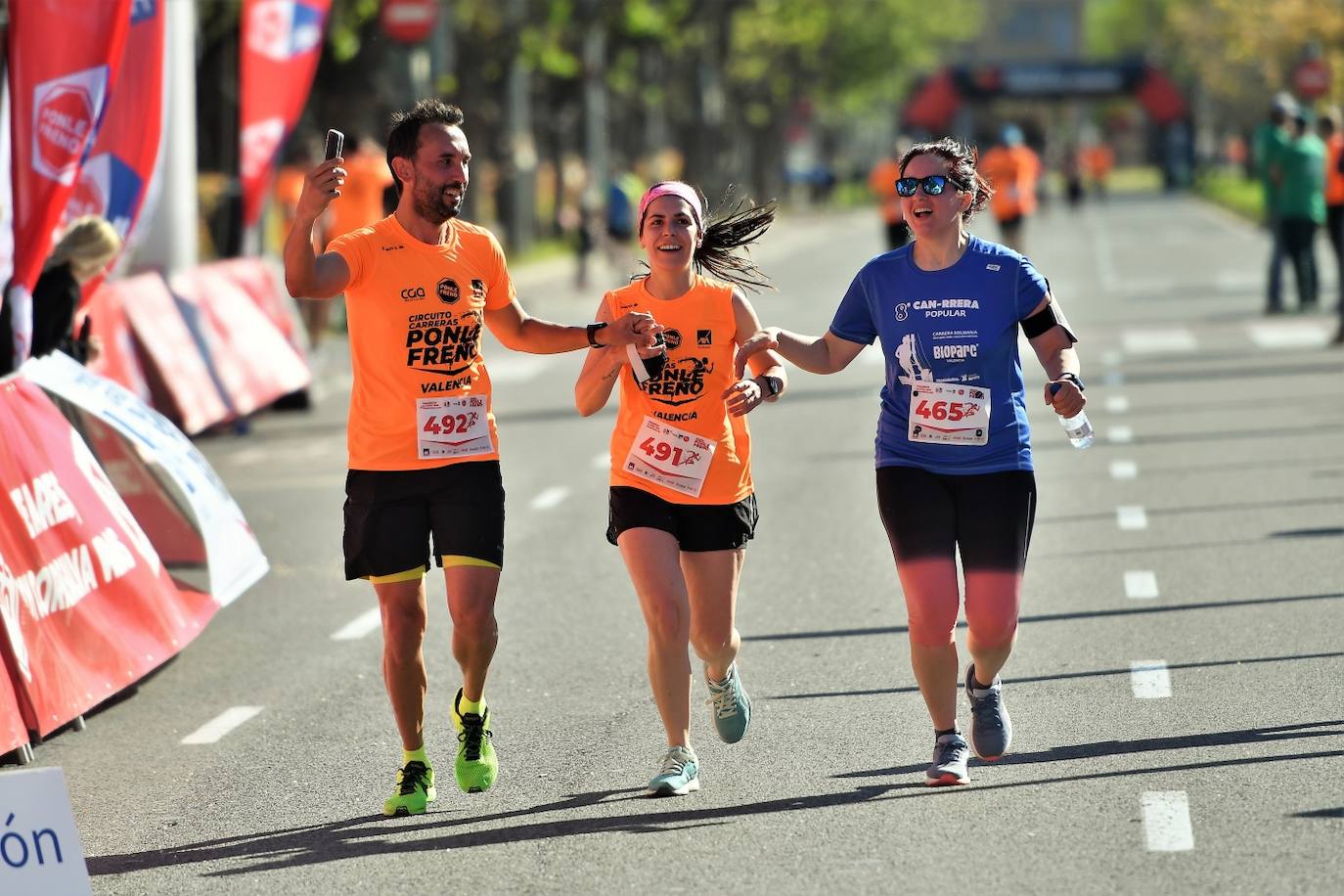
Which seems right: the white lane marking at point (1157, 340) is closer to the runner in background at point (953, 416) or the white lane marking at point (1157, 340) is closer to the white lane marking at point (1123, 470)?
the white lane marking at point (1123, 470)

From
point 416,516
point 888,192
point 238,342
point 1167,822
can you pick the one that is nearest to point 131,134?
point 238,342

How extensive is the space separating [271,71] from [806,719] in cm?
1127

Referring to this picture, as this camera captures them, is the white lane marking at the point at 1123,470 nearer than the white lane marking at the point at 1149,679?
No

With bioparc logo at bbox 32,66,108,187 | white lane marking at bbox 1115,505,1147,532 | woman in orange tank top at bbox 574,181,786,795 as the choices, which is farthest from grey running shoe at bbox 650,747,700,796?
white lane marking at bbox 1115,505,1147,532

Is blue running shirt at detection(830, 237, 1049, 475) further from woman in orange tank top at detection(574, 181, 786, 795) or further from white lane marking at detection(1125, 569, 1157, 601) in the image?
white lane marking at detection(1125, 569, 1157, 601)

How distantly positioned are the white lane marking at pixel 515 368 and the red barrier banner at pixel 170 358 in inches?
209

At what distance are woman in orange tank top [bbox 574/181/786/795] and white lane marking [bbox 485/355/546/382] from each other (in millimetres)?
13935

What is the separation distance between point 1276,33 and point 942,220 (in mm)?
54848

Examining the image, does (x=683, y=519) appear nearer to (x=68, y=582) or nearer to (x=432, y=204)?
(x=432, y=204)

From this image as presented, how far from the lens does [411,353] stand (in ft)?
21.9

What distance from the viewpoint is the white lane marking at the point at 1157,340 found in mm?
21875

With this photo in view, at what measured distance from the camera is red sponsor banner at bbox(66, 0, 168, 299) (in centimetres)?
1203

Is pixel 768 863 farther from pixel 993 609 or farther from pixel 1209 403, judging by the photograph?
pixel 1209 403

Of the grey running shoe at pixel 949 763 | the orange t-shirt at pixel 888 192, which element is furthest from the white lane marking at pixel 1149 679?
the orange t-shirt at pixel 888 192
